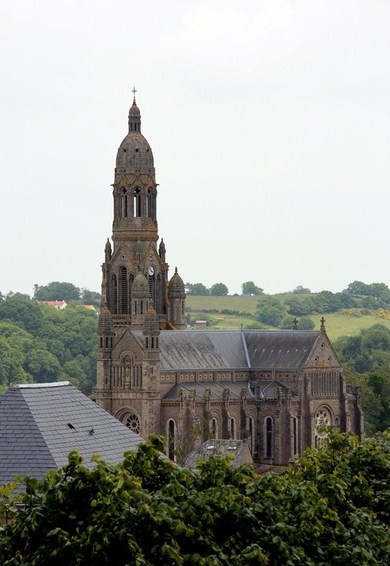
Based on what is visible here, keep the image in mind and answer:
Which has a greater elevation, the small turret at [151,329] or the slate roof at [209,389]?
the small turret at [151,329]

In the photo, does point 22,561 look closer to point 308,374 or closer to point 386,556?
point 386,556

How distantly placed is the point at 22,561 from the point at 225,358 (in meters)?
113

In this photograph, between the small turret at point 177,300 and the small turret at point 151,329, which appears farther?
the small turret at point 177,300

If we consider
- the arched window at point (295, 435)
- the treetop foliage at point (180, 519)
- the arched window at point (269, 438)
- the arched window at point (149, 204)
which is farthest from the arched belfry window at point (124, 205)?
the treetop foliage at point (180, 519)

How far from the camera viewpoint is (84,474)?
45000mm

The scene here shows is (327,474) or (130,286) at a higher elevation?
(130,286)

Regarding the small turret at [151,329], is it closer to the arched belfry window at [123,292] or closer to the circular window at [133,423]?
the circular window at [133,423]

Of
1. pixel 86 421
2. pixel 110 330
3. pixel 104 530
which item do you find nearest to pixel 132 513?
pixel 104 530

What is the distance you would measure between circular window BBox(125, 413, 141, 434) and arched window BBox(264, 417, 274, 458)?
11.8 metres

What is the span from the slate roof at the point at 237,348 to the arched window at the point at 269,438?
490 centimetres

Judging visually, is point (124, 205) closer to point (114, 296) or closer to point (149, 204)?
point (149, 204)

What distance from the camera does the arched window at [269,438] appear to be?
15138 centimetres

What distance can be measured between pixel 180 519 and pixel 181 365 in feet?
347

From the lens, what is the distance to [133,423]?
477 ft
